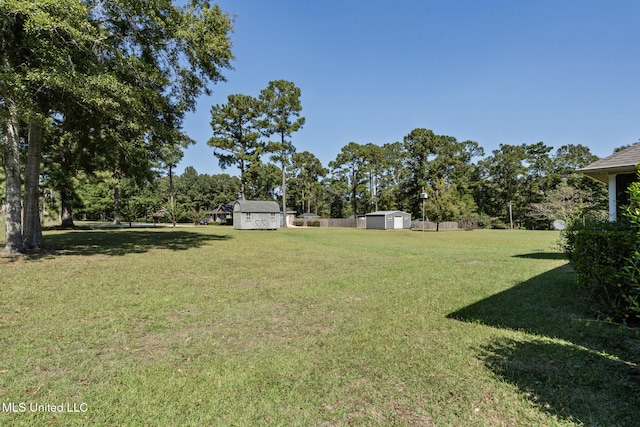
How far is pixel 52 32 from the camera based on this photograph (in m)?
7.73

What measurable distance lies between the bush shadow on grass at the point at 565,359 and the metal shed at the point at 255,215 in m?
27.0

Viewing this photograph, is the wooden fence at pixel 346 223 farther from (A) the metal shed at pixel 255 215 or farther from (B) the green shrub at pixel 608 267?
(B) the green shrub at pixel 608 267

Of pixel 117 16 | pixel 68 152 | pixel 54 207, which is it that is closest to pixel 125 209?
pixel 54 207

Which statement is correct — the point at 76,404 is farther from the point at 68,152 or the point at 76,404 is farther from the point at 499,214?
the point at 499,214

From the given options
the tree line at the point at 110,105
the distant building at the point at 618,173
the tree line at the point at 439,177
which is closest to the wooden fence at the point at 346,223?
the tree line at the point at 439,177

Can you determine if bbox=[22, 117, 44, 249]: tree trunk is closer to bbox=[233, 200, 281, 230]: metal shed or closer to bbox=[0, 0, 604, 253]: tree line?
bbox=[0, 0, 604, 253]: tree line

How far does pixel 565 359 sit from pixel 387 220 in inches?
1410

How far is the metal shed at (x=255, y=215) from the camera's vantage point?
1198 inches

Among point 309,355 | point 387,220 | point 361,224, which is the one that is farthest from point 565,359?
point 361,224

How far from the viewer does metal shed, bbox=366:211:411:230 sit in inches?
1515

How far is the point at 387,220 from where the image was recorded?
38.5 metres

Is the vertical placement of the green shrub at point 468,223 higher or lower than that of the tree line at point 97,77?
lower

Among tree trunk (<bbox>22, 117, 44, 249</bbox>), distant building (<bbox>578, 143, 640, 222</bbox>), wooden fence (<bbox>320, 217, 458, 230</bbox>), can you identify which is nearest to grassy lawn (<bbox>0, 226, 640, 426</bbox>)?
distant building (<bbox>578, 143, 640, 222</bbox>)

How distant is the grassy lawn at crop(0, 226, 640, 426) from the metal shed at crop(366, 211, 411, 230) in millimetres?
31908
